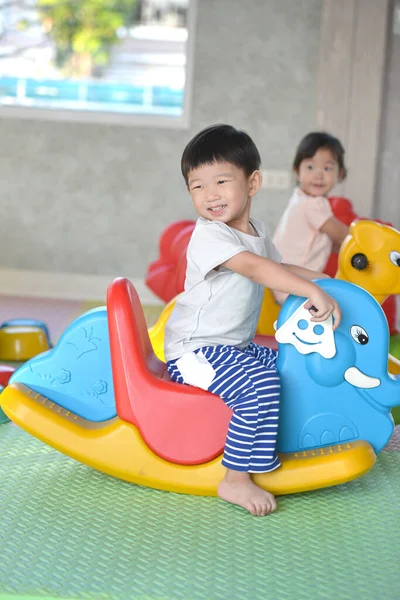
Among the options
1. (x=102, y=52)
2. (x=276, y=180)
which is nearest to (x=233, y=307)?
(x=276, y=180)

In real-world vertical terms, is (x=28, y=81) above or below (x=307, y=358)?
above

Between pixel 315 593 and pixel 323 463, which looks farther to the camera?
pixel 323 463

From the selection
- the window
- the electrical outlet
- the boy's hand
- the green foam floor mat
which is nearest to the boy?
the boy's hand

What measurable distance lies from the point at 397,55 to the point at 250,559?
3270 mm

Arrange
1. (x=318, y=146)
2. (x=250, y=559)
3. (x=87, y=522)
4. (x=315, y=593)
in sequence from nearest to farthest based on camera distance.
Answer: (x=315, y=593) → (x=250, y=559) → (x=87, y=522) → (x=318, y=146)

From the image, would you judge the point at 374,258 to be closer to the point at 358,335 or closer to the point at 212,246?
the point at 358,335

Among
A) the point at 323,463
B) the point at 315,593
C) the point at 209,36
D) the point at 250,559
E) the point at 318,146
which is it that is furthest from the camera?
the point at 209,36

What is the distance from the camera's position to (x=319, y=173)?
3.04 meters

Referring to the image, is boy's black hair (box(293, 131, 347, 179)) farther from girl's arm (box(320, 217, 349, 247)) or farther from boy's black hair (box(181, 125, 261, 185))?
boy's black hair (box(181, 125, 261, 185))

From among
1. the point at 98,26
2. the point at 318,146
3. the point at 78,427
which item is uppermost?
the point at 98,26

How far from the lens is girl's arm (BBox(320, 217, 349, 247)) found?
2.87 metres

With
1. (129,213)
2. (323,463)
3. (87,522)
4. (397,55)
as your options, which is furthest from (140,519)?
(397,55)

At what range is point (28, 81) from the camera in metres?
4.36

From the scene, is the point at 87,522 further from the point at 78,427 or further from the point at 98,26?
the point at 98,26
